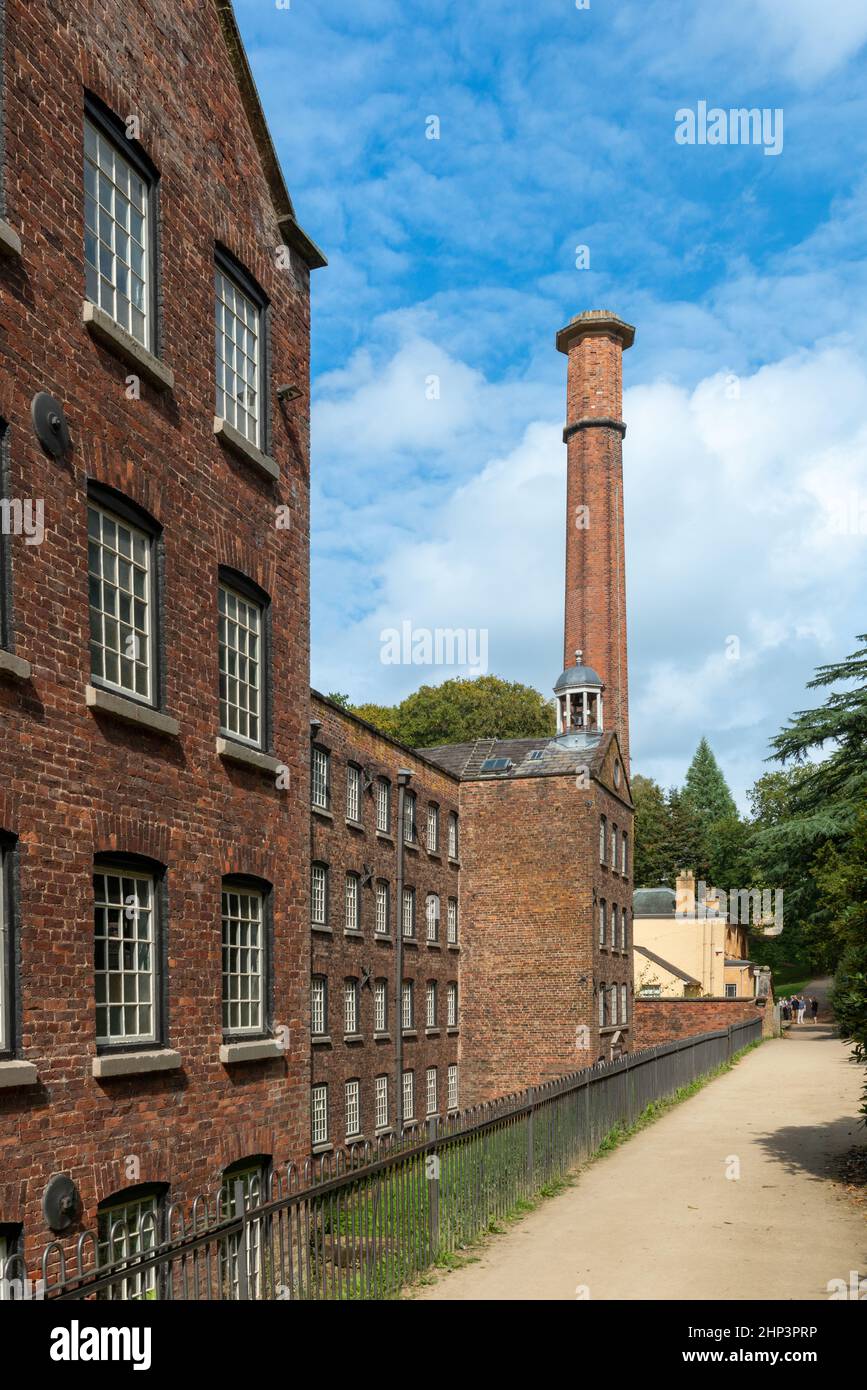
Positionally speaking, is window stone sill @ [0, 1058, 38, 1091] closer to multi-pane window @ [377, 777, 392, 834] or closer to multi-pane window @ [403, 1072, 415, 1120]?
multi-pane window @ [377, 777, 392, 834]

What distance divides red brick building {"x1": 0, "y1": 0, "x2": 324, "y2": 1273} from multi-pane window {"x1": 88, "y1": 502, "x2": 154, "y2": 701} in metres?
0.03

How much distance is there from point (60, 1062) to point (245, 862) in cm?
351

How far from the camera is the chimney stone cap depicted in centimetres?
6003

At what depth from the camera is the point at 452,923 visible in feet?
129

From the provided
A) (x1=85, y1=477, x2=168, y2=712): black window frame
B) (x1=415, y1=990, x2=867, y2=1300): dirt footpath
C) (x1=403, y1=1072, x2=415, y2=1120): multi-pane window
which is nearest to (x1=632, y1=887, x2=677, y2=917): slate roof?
(x1=403, y1=1072, x2=415, y2=1120): multi-pane window

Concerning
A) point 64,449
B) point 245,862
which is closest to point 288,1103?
point 245,862

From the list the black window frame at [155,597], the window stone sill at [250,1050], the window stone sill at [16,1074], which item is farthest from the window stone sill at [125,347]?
the window stone sill at [250,1050]

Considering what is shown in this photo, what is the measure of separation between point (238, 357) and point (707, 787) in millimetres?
104816

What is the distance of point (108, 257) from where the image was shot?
10.3 m

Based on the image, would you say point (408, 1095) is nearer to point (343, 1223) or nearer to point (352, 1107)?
point (352, 1107)

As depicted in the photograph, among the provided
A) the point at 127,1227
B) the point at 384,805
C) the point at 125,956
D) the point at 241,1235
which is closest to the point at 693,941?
the point at 384,805

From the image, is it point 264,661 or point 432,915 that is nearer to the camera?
point 264,661

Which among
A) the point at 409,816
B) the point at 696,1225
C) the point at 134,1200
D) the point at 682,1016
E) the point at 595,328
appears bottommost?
the point at 682,1016
